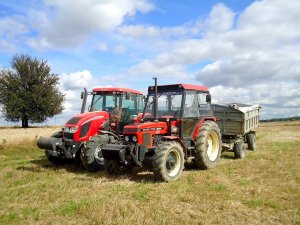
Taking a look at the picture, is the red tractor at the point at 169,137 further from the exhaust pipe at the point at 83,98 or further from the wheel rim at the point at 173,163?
the exhaust pipe at the point at 83,98

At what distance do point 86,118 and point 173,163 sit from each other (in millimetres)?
3431

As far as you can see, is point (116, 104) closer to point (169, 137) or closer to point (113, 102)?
point (113, 102)

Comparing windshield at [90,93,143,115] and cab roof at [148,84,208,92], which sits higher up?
cab roof at [148,84,208,92]

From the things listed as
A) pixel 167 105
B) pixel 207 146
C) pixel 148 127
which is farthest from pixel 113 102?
pixel 207 146

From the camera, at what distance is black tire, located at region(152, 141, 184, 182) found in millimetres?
8750

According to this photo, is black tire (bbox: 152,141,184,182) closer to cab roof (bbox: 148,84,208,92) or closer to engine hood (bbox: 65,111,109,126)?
cab roof (bbox: 148,84,208,92)

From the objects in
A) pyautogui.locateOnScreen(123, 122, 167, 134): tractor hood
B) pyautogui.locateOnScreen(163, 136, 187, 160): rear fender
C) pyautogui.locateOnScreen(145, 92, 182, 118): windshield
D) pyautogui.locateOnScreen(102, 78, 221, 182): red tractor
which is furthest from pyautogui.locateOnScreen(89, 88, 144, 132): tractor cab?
pyautogui.locateOnScreen(163, 136, 187, 160): rear fender

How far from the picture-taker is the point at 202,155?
34.1 feet

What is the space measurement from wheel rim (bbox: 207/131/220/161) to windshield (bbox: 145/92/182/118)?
75.1 inches

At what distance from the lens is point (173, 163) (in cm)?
941

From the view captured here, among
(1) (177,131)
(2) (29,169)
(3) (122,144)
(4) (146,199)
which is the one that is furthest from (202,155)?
(2) (29,169)

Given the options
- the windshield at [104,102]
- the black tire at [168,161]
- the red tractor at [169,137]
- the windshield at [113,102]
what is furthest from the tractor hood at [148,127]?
the windshield at [104,102]

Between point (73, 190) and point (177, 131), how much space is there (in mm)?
3479

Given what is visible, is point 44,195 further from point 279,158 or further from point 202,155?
point 279,158
